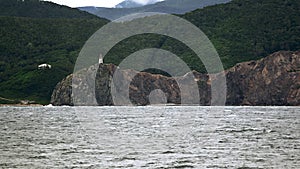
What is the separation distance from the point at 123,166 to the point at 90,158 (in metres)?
5.34

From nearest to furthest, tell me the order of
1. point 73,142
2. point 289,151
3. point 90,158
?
point 90,158 < point 289,151 < point 73,142

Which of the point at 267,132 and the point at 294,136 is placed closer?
the point at 294,136

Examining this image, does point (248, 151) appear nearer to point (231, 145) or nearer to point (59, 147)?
point (231, 145)

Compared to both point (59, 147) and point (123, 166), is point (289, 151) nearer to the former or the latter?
point (123, 166)

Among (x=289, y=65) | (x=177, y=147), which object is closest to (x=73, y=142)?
(x=177, y=147)

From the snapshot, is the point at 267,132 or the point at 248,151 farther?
the point at 267,132

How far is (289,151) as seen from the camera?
180 feet

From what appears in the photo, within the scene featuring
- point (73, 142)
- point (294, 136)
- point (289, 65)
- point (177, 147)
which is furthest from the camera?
point (289, 65)

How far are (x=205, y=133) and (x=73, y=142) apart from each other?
18.8m

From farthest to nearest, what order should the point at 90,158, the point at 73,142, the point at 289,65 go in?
the point at 289,65 < the point at 73,142 < the point at 90,158

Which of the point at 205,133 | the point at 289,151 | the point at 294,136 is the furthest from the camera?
the point at 205,133

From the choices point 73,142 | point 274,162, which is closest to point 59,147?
point 73,142

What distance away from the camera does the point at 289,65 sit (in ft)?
647

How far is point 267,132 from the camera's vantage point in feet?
250
